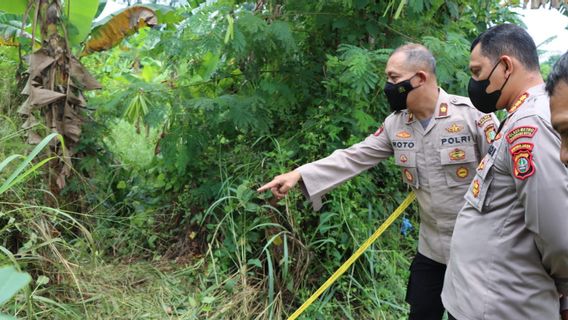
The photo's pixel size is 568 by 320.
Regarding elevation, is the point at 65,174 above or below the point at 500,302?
below

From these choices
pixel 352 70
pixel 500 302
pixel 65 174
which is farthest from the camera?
pixel 65 174

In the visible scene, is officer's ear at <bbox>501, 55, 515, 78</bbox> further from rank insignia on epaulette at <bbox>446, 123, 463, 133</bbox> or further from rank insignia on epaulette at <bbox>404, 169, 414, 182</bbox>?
rank insignia on epaulette at <bbox>404, 169, 414, 182</bbox>

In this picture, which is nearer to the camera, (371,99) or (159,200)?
(371,99)

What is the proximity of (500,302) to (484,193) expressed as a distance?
0.36 metres

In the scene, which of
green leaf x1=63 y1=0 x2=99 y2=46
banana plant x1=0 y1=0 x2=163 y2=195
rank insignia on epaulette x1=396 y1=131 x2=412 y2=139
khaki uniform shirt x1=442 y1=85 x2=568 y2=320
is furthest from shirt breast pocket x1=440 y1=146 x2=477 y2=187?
green leaf x1=63 y1=0 x2=99 y2=46

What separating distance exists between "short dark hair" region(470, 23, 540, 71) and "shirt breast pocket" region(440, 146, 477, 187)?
1.80 feet

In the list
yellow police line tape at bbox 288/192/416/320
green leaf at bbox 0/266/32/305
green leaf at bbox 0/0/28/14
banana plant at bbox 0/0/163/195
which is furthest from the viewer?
green leaf at bbox 0/0/28/14

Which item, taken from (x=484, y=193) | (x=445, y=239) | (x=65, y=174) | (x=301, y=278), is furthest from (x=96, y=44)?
(x=484, y=193)

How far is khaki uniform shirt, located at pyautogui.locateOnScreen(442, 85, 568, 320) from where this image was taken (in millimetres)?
1617

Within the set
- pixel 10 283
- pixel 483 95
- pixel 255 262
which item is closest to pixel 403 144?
pixel 483 95

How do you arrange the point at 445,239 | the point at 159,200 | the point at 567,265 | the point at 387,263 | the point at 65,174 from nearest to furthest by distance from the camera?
1. the point at 567,265
2. the point at 445,239
3. the point at 387,263
4. the point at 65,174
5. the point at 159,200

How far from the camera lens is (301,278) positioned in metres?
3.64

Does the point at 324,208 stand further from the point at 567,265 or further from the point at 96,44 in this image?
the point at 96,44

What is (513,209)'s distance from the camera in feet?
5.79
